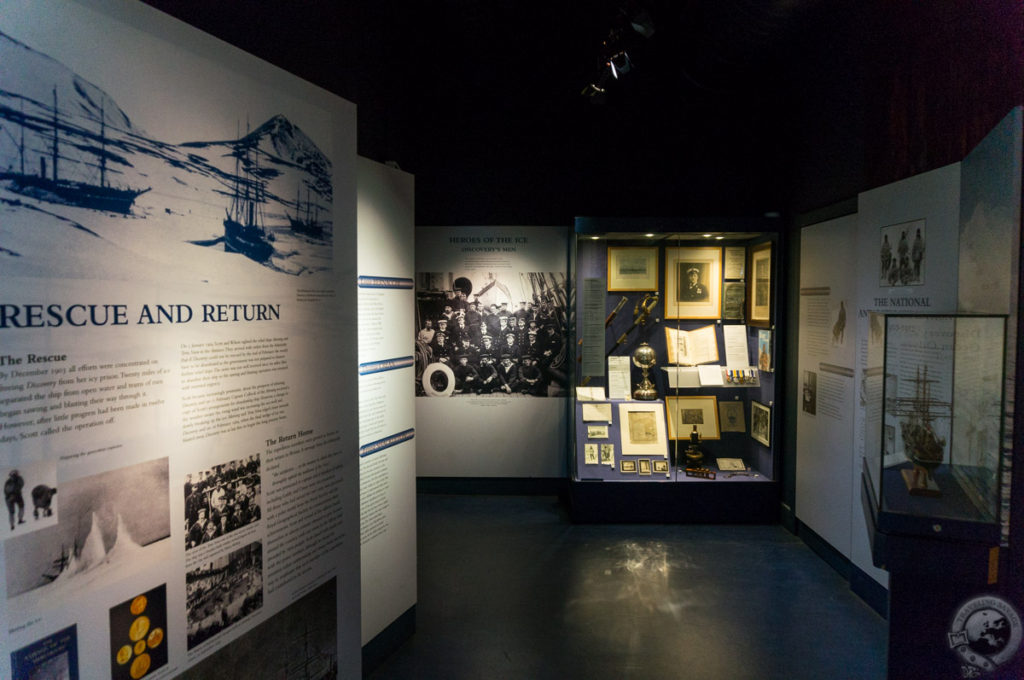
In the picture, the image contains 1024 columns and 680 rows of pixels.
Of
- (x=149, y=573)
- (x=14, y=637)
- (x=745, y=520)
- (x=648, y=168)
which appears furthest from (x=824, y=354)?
(x=14, y=637)

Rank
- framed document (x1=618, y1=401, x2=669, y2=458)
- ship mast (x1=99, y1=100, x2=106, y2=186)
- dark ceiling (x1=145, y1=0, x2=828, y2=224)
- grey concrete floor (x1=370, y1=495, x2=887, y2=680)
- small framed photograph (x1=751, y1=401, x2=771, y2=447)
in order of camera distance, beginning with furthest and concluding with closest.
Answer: framed document (x1=618, y1=401, x2=669, y2=458) → small framed photograph (x1=751, y1=401, x2=771, y2=447) → dark ceiling (x1=145, y1=0, x2=828, y2=224) → grey concrete floor (x1=370, y1=495, x2=887, y2=680) → ship mast (x1=99, y1=100, x2=106, y2=186)

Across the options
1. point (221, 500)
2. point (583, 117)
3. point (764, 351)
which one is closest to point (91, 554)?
point (221, 500)

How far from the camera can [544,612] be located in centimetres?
367

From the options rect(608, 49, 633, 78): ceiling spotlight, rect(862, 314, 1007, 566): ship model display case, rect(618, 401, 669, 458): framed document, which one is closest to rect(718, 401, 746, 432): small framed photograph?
rect(618, 401, 669, 458): framed document

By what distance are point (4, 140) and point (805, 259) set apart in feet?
16.1

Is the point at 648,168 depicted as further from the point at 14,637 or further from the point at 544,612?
the point at 14,637

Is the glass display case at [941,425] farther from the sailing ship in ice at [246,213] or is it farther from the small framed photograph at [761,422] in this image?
the small framed photograph at [761,422]

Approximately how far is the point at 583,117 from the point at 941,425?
444 centimetres

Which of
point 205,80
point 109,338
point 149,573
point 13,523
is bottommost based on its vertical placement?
point 149,573

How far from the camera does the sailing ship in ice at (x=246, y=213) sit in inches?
71.7

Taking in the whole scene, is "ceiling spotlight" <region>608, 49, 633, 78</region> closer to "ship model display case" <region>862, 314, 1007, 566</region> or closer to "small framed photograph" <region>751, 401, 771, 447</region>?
"ship model display case" <region>862, 314, 1007, 566</region>

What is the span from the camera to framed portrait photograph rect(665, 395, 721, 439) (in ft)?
18.0

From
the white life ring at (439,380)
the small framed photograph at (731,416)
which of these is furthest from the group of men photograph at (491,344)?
the small framed photograph at (731,416)

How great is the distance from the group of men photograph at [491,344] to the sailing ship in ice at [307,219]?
372 cm
